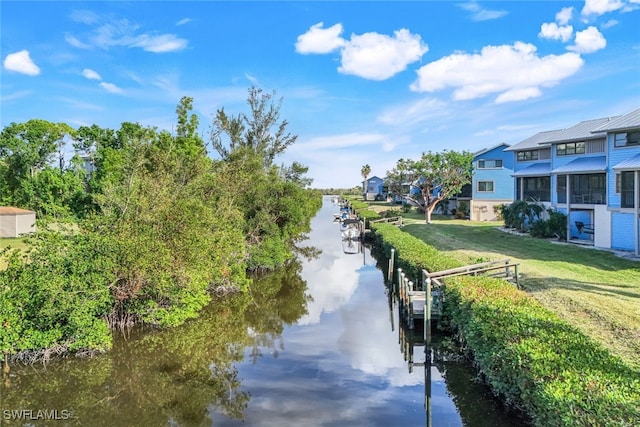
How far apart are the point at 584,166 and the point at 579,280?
1452cm

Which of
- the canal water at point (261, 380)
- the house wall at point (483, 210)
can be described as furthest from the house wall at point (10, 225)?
the house wall at point (483, 210)

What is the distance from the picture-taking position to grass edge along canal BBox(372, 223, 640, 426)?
6613mm

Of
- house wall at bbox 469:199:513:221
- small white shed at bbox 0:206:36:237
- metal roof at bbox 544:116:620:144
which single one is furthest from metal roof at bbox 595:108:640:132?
small white shed at bbox 0:206:36:237

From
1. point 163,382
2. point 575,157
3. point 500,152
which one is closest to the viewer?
point 163,382

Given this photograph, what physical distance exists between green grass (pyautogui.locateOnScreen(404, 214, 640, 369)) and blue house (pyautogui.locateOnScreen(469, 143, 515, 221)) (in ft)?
49.9

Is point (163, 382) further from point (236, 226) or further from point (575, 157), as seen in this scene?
point (575, 157)

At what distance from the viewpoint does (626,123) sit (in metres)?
25.0

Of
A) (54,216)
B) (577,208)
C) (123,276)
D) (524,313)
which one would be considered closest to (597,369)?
Answer: (524,313)

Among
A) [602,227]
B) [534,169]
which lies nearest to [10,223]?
[602,227]

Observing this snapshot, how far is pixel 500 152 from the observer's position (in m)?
50.2

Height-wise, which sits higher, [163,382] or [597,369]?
[597,369]

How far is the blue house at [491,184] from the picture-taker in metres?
49.1

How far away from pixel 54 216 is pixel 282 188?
764 inches

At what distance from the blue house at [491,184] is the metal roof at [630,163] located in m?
24.8
